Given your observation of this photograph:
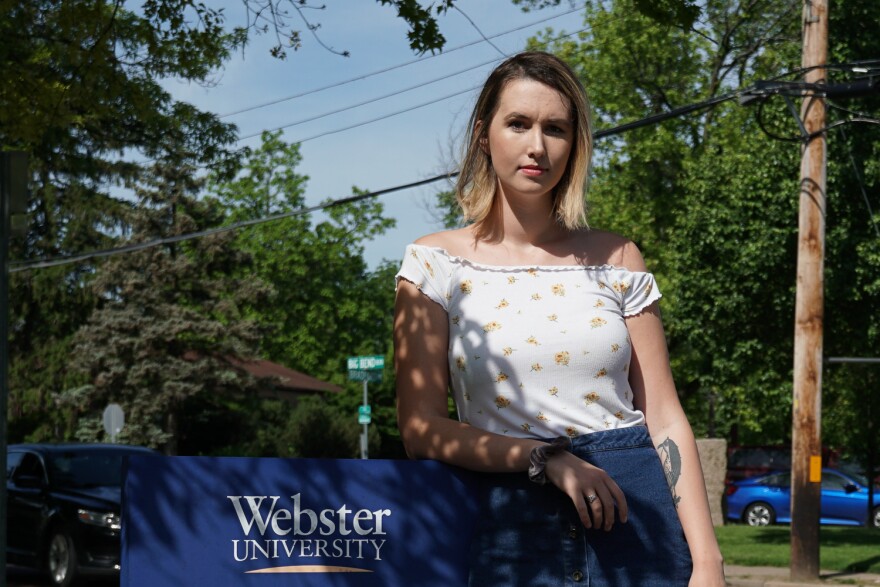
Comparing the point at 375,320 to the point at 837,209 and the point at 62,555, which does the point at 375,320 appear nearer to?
the point at 837,209

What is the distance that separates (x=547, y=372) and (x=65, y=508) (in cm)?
1231

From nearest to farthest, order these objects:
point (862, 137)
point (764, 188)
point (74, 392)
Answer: point (862, 137), point (764, 188), point (74, 392)

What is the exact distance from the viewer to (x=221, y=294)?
40.3 meters

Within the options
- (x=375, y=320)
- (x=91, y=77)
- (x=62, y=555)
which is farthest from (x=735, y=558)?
(x=375, y=320)

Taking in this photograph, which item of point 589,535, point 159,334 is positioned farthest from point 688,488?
point 159,334

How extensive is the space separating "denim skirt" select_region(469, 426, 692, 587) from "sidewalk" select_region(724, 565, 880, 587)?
12.9 meters

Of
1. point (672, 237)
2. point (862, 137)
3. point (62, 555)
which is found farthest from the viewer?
point (672, 237)

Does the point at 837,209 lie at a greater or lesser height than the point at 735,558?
greater

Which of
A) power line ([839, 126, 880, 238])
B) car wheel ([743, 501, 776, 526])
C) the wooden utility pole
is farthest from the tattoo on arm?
car wheel ([743, 501, 776, 526])

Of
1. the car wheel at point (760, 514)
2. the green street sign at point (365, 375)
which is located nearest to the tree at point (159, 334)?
the green street sign at point (365, 375)

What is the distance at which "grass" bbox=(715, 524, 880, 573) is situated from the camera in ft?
55.9

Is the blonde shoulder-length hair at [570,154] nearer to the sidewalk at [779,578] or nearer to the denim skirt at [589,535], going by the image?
the denim skirt at [589,535]

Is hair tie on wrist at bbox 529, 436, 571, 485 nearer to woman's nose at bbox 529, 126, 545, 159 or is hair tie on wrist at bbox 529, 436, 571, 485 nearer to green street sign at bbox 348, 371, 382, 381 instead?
woman's nose at bbox 529, 126, 545, 159

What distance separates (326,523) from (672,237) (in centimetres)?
2407
